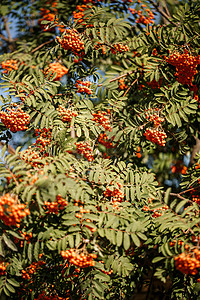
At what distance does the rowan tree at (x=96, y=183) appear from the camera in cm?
212

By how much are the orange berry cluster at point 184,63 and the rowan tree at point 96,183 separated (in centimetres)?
1

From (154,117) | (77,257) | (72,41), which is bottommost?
(77,257)

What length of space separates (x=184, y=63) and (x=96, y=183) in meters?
1.49

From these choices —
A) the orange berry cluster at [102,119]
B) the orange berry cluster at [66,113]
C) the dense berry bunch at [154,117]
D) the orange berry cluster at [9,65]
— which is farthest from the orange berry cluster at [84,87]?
the orange berry cluster at [9,65]

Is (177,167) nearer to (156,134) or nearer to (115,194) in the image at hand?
(156,134)

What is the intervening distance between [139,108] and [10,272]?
2152mm

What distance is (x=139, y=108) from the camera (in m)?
3.20

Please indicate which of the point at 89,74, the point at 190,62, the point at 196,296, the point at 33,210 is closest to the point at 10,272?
the point at 33,210

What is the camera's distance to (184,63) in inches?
108

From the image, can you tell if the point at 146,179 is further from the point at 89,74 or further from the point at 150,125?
the point at 89,74

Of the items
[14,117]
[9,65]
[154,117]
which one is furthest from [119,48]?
[9,65]

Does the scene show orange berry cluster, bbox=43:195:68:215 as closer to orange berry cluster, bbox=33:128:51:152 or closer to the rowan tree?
the rowan tree

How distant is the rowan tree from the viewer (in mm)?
2125

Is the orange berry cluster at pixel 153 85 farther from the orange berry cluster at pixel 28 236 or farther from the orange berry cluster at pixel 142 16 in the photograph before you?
the orange berry cluster at pixel 28 236
